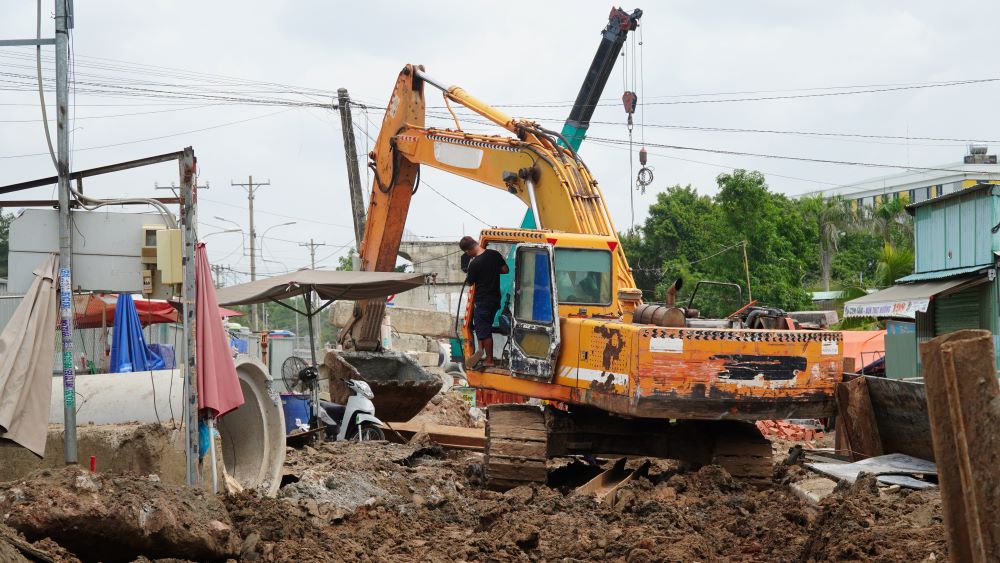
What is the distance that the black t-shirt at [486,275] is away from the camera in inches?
447

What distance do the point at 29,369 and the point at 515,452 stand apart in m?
4.82

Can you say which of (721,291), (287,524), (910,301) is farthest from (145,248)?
(721,291)

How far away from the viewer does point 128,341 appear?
1573 centimetres

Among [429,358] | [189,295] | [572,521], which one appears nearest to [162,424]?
[189,295]

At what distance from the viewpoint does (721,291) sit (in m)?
39.6

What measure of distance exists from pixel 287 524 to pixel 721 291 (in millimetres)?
33370

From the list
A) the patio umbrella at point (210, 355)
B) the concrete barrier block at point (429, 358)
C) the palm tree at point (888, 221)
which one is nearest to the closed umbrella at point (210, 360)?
the patio umbrella at point (210, 355)

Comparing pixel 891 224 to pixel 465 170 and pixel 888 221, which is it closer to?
pixel 888 221

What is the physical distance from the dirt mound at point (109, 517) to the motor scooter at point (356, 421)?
26.1 feet

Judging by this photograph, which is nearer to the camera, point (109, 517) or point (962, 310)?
point (109, 517)

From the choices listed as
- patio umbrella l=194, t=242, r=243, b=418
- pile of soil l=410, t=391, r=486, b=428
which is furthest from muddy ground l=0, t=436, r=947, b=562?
pile of soil l=410, t=391, r=486, b=428

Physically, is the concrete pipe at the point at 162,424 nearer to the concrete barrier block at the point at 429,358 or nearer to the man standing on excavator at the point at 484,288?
the man standing on excavator at the point at 484,288

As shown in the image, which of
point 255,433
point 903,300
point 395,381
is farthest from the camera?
point 903,300

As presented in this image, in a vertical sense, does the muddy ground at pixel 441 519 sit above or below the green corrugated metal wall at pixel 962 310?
below
